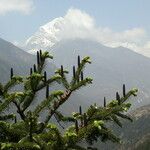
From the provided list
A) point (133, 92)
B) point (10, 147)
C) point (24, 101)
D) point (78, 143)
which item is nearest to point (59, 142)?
point (78, 143)

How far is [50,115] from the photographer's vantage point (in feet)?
40.4

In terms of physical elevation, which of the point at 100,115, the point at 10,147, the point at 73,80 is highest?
the point at 73,80

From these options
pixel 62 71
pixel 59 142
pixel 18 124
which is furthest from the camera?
pixel 62 71

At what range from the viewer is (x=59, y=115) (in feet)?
42.6

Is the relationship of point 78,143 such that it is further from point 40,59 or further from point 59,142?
point 40,59

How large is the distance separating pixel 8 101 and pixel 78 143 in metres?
2.18

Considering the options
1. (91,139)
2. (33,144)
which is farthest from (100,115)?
(33,144)

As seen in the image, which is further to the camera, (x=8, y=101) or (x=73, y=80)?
(x=73, y=80)

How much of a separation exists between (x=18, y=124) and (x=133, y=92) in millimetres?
3612

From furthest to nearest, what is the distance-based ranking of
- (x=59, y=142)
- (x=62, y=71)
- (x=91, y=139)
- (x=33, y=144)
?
(x=62, y=71), (x=91, y=139), (x=59, y=142), (x=33, y=144)

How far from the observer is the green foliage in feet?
35.0

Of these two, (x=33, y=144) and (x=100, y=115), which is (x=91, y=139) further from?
(x=33, y=144)

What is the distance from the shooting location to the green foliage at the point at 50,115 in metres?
10.7

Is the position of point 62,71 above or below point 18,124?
above
